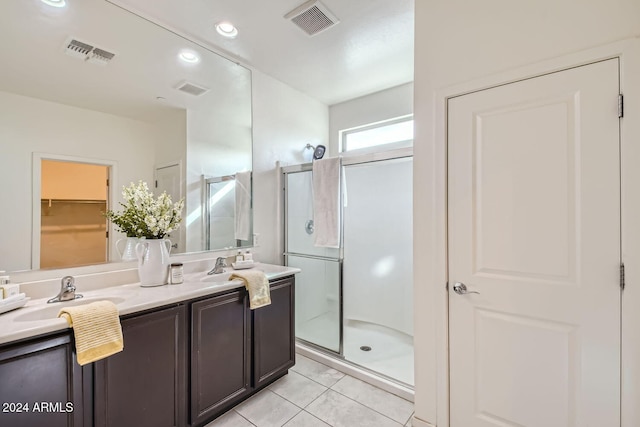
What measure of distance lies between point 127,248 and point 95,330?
0.79 metres

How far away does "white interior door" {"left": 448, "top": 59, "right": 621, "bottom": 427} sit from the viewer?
131cm

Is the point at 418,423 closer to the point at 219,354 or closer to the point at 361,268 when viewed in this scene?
the point at 219,354

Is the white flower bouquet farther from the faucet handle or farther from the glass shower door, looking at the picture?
the glass shower door

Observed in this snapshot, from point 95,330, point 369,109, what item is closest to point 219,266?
Answer: point 95,330

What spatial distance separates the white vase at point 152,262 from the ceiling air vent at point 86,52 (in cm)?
125

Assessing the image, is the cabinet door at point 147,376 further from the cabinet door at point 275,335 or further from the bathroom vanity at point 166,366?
the cabinet door at point 275,335

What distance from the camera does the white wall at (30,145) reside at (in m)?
1.54

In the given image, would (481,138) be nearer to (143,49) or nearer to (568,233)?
(568,233)

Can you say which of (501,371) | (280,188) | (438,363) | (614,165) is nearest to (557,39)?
(614,165)

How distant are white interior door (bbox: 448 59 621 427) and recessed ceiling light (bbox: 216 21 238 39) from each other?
178 cm


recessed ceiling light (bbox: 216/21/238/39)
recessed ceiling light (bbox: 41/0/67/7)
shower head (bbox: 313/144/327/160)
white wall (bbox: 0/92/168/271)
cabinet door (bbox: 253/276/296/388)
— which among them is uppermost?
recessed ceiling light (bbox: 216/21/238/39)

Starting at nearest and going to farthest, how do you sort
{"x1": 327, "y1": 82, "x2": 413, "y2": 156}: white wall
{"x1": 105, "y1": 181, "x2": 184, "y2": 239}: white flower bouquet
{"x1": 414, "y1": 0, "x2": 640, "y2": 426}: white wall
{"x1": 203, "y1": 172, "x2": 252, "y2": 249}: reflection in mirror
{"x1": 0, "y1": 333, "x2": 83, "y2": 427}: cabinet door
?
{"x1": 0, "y1": 333, "x2": 83, "y2": 427}: cabinet door, {"x1": 414, "y1": 0, "x2": 640, "y2": 426}: white wall, {"x1": 105, "y1": 181, "x2": 184, "y2": 239}: white flower bouquet, {"x1": 203, "y1": 172, "x2": 252, "y2": 249}: reflection in mirror, {"x1": 327, "y1": 82, "x2": 413, "y2": 156}: white wall

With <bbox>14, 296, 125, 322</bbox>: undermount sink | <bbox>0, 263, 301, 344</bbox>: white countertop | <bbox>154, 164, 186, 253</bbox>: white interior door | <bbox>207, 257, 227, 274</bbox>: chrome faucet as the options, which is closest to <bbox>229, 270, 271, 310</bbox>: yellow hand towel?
<bbox>0, 263, 301, 344</bbox>: white countertop

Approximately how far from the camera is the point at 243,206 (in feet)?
9.03
